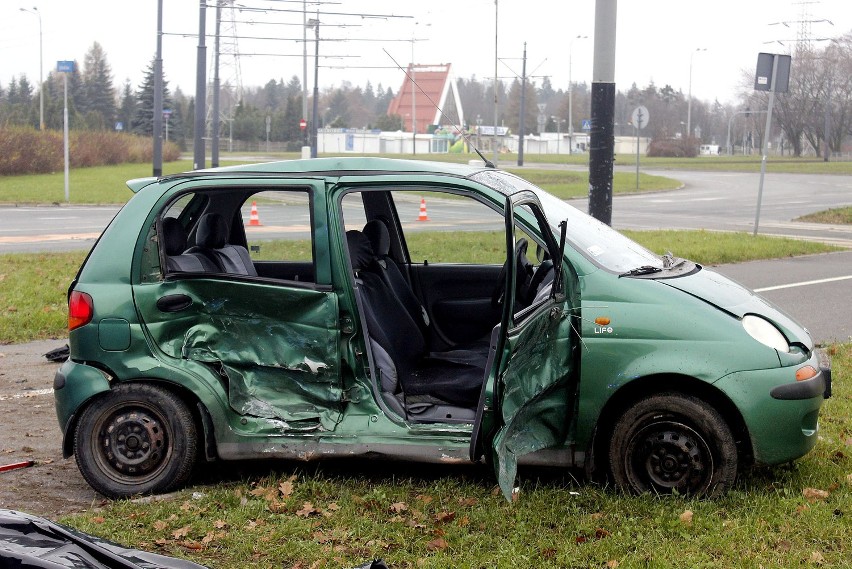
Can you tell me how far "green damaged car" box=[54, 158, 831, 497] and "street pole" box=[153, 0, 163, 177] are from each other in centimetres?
2449

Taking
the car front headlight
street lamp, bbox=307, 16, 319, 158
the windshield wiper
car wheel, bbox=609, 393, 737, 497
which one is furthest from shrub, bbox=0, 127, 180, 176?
the car front headlight

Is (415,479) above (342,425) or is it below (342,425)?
below

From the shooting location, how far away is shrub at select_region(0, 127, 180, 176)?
44594 millimetres

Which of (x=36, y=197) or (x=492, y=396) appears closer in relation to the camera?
(x=492, y=396)

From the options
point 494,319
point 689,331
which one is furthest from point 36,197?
point 689,331

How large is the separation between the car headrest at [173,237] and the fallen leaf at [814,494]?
3.51m

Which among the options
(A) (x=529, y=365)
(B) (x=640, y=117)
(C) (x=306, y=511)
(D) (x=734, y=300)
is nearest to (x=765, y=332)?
(D) (x=734, y=300)

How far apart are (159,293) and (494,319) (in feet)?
7.76

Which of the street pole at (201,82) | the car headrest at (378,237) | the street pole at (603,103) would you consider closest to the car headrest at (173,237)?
the car headrest at (378,237)

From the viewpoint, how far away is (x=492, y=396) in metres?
4.56

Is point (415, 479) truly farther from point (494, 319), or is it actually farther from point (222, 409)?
point (494, 319)

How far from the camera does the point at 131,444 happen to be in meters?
5.28

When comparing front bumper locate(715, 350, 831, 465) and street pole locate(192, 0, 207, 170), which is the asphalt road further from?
street pole locate(192, 0, 207, 170)

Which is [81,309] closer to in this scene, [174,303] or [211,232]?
[174,303]
